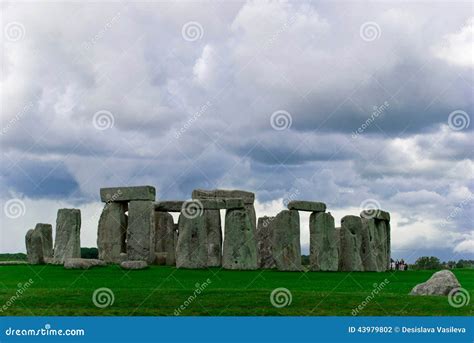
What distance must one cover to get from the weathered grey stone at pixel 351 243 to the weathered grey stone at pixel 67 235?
38.1 ft

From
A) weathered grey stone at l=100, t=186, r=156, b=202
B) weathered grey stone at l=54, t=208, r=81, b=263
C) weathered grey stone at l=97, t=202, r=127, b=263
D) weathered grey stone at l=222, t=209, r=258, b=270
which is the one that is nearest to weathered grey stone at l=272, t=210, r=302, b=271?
weathered grey stone at l=222, t=209, r=258, b=270

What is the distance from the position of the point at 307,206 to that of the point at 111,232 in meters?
9.01

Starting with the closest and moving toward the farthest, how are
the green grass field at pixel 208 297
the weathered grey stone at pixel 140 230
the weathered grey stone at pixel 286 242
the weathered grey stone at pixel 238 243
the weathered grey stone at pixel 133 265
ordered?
the green grass field at pixel 208 297 → the weathered grey stone at pixel 133 265 → the weathered grey stone at pixel 238 243 → the weathered grey stone at pixel 286 242 → the weathered grey stone at pixel 140 230

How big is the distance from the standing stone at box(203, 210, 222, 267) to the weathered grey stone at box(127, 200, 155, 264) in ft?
10.5

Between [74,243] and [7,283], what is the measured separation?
9168 mm

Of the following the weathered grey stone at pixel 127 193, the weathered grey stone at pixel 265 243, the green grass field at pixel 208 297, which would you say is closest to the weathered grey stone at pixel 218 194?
the weathered grey stone at pixel 265 243

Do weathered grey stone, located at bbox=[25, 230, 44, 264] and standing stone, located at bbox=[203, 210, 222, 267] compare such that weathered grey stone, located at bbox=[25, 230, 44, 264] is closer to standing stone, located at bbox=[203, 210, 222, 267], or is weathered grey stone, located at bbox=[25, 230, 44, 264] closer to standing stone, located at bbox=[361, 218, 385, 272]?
standing stone, located at bbox=[203, 210, 222, 267]

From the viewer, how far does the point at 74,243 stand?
33625mm

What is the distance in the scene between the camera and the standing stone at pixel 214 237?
31656 mm

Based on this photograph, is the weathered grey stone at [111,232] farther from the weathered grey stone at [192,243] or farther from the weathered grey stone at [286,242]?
the weathered grey stone at [286,242]

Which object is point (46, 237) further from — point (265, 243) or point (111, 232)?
point (265, 243)

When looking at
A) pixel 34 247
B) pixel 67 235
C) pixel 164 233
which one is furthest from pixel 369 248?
pixel 34 247

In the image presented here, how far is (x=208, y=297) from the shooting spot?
1936cm

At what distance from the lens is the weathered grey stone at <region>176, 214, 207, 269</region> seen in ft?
98.4
